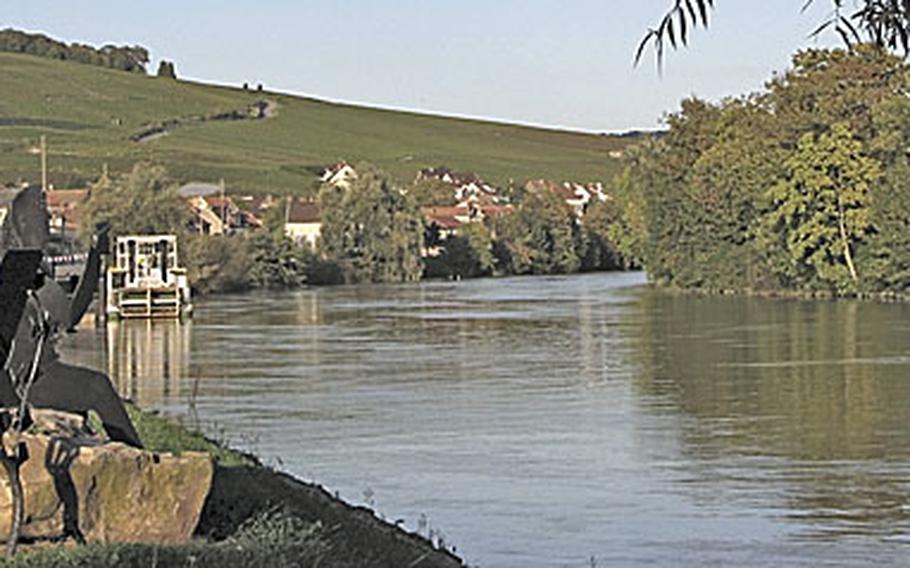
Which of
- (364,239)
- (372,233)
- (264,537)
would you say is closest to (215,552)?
(264,537)

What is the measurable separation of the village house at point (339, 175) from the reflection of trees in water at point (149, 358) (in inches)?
1648

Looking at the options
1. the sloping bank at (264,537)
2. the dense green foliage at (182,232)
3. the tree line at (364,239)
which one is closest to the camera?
the sloping bank at (264,537)

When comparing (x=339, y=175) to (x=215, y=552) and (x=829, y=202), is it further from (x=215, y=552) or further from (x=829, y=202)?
(x=215, y=552)

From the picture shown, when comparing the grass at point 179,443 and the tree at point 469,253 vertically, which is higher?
the tree at point 469,253

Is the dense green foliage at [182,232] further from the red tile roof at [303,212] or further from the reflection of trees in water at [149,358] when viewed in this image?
the reflection of trees in water at [149,358]

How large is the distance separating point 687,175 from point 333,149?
72.5 metres

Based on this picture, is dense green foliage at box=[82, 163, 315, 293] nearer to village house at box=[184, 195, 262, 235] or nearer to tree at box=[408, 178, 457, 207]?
village house at box=[184, 195, 262, 235]

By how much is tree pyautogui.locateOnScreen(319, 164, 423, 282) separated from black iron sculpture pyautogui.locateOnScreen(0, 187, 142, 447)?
80.6m

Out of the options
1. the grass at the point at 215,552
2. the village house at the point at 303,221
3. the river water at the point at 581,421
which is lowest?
the river water at the point at 581,421

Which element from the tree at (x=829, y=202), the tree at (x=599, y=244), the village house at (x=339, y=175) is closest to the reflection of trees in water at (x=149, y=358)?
the tree at (x=829, y=202)

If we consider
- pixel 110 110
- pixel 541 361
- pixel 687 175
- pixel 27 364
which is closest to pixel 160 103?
pixel 110 110

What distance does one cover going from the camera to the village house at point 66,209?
78188 mm

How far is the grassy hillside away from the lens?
5039 inches

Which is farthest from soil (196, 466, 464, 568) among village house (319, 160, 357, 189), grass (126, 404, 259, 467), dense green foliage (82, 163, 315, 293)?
village house (319, 160, 357, 189)
